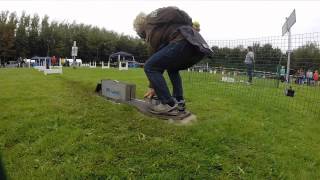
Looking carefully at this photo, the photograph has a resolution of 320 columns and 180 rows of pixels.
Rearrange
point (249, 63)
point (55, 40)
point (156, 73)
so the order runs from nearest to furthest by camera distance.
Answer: point (156, 73)
point (249, 63)
point (55, 40)

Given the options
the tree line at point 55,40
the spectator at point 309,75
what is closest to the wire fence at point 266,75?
the spectator at point 309,75

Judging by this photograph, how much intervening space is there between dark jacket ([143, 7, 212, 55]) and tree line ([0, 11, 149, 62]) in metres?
A: 57.7

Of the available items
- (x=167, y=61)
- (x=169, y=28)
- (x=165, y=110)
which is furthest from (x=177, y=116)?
(x=169, y=28)

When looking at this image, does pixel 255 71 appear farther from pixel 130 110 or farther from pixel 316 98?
pixel 130 110

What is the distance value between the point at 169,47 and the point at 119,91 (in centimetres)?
178

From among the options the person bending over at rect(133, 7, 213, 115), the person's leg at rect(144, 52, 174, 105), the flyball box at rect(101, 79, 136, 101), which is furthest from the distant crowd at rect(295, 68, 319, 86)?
the person's leg at rect(144, 52, 174, 105)

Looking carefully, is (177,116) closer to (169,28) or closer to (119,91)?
(169,28)

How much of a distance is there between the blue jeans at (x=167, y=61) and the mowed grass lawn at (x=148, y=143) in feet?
1.53

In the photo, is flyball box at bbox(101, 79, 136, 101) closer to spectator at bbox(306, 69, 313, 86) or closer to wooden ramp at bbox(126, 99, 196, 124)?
wooden ramp at bbox(126, 99, 196, 124)

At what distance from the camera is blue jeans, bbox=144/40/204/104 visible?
5395 millimetres

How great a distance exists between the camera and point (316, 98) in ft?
29.5

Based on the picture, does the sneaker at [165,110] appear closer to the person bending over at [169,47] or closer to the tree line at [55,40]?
the person bending over at [169,47]

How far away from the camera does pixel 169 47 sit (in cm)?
543

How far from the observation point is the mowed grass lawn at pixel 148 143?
159 inches
